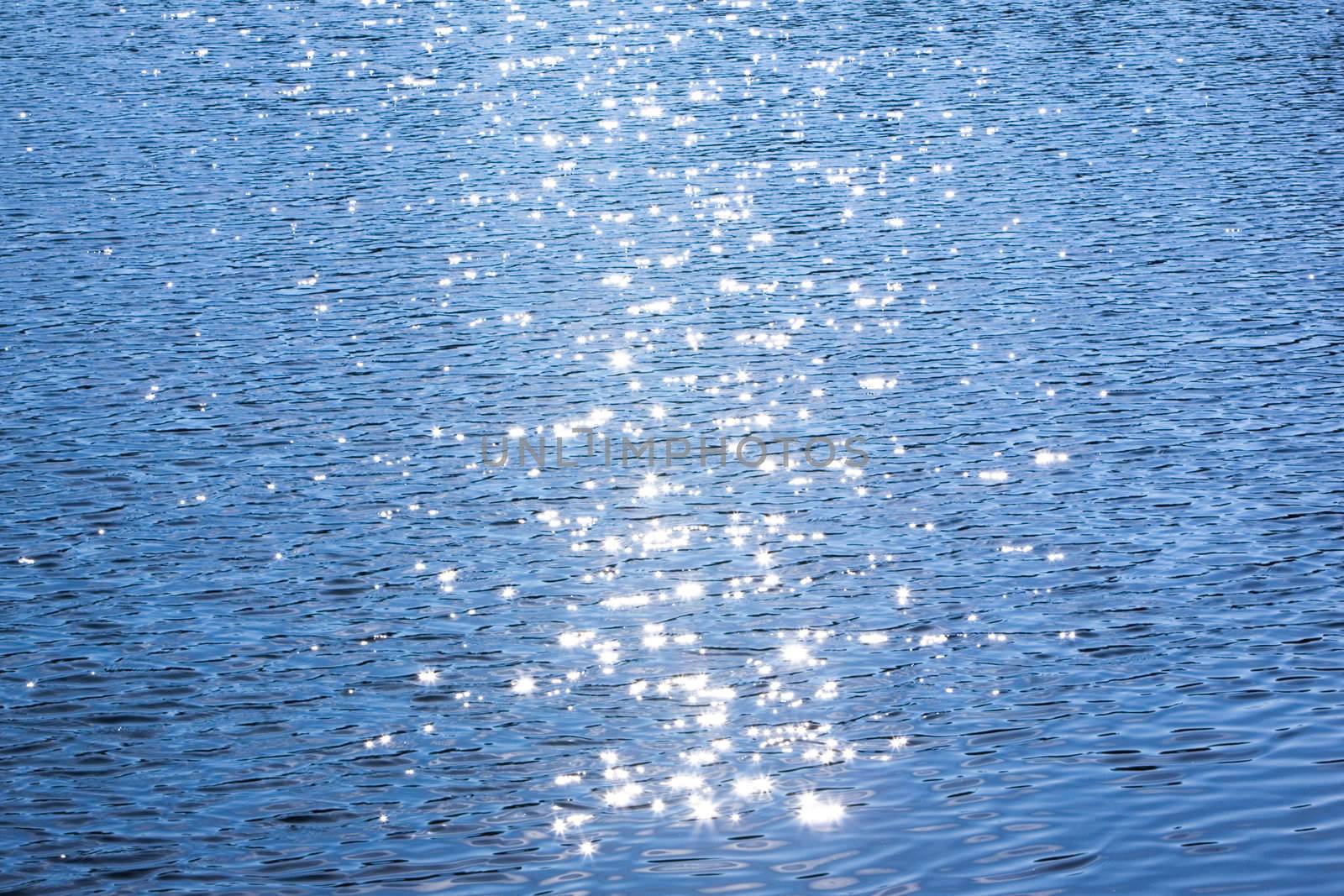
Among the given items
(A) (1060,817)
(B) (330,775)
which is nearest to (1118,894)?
(A) (1060,817)

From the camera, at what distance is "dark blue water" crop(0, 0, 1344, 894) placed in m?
21.1

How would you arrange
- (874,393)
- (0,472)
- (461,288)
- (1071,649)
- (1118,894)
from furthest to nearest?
1. (461,288)
2. (874,393)
3. (0,472)
4. (1071,649)
5. (1118,894)

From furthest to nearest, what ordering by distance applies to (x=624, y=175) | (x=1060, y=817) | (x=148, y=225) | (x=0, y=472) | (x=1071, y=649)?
(x=624, y=175)
(x=148, y=225)
(x=0, y=472)
(x=1071, y=649)
(x=1060, y=817)

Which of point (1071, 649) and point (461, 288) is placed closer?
point (1071, 649)

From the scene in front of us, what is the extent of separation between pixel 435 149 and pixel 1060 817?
37.5 metres

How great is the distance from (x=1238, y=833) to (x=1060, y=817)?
2048mm

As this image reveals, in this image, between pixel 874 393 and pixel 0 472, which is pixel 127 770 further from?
pixel 874 393

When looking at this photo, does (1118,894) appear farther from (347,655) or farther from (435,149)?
(435,149)

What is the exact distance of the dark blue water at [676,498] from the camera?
21.1m

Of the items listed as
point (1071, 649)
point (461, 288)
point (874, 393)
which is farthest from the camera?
point (461, 288)

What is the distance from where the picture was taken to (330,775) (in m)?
22.2

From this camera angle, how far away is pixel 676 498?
3059 cm

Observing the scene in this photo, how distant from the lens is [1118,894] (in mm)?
19406

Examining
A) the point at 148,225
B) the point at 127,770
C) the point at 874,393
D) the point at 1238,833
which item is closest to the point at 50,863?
the point at 127,770
